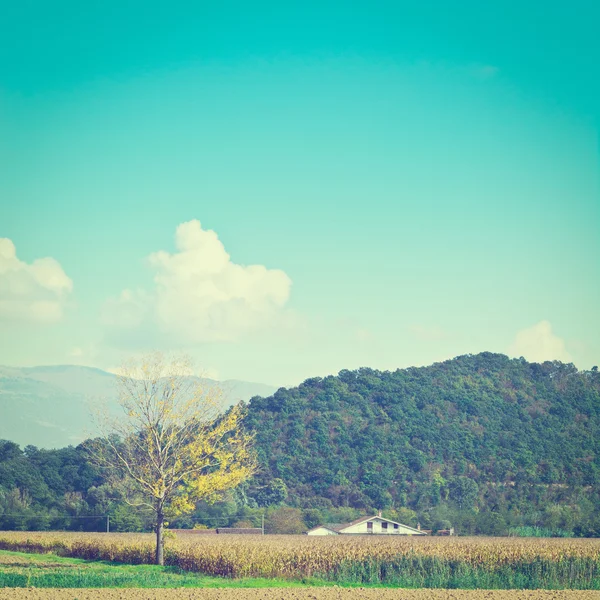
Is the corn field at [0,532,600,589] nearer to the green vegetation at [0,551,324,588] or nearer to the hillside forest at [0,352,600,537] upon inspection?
the green vegetation at [0,551,324,588]

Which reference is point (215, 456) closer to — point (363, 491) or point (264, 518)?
point (264, 518)

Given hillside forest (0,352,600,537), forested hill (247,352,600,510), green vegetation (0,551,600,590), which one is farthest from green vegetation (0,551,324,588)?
forested hill (247,352,600,510)

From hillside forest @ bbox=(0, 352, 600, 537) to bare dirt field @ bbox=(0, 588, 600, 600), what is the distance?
42853 millimetres

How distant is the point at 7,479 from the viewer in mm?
85312

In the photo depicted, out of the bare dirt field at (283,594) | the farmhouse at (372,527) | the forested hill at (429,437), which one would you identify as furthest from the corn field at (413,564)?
the forested hill at (429,437)

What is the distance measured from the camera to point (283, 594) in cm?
2766

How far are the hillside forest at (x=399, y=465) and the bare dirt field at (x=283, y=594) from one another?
4285cm

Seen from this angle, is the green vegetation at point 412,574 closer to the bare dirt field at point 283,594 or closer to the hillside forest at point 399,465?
the bare dirt field at point 283,594

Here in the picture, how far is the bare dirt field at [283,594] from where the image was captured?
26.2 m

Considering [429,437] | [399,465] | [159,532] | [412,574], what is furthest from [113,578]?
[429,437]

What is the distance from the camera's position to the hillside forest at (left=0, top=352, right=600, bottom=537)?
254 feet

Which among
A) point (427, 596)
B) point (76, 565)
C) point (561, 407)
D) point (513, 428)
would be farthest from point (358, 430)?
point (427, 596)

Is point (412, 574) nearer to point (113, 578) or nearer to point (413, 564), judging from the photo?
point (413, 564)

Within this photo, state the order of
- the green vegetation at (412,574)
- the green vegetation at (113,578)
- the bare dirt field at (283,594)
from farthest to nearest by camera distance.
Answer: the green vegetation at (412,574)
the green vegetation at (113,578)
the bare dirt field at (283,594)
